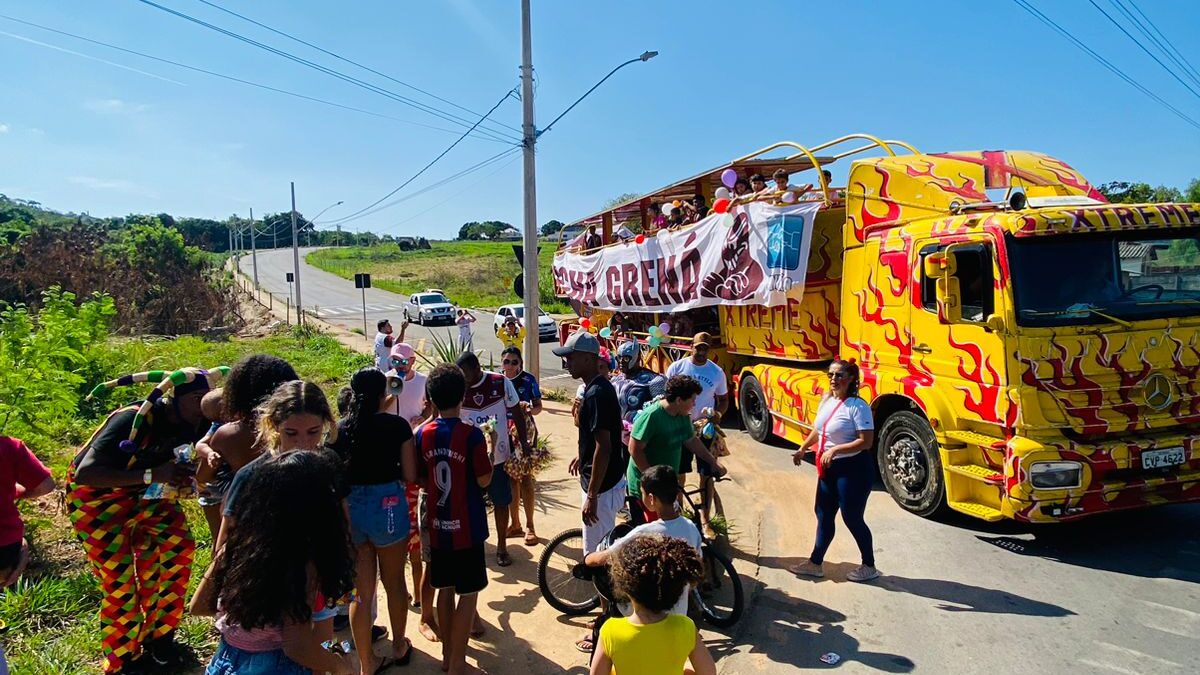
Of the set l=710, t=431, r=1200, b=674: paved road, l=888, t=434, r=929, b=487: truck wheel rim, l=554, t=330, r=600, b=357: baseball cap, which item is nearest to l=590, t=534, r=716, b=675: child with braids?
l=710, t=431, r=1200, b=674: paved road

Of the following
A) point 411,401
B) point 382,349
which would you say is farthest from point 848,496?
point 382,349

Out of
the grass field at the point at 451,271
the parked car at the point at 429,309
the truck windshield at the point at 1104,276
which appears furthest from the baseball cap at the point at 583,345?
the grass field at the point at 451,271

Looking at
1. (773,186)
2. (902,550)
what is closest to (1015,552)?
(902,550)

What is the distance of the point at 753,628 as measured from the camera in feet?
14.7

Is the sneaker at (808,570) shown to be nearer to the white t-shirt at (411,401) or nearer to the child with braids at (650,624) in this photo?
the child with braids at (650,624)

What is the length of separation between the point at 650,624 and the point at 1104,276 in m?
5.14

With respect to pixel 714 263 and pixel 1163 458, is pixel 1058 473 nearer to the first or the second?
pixel 1163 458

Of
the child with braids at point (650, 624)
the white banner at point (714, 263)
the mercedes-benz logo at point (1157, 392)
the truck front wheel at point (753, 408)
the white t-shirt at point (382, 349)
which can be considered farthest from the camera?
the white t-shirt at point (382, 349)

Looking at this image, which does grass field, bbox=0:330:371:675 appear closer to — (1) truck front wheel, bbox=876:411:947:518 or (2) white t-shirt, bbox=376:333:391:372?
(2) white t-shirt, bbox=376:333:391:372

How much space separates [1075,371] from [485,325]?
29091 millimetres

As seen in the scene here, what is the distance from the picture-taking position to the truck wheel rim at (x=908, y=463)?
20.7 feet

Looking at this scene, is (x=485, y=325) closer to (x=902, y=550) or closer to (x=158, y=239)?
(x=158, y=239)

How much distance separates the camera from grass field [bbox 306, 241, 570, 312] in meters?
47.8

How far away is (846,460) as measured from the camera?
16.3 ft
